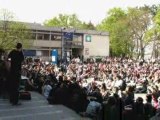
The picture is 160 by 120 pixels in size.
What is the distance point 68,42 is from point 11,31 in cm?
1327

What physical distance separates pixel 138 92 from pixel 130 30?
186 ft

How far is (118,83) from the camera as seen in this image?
25125mm

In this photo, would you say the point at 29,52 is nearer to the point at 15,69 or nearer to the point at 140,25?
the point at 140,25

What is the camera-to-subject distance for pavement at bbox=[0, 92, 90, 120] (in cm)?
1338

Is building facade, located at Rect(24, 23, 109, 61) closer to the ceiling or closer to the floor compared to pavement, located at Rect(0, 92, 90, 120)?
closer to the ceiling

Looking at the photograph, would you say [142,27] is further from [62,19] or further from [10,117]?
[10,117]

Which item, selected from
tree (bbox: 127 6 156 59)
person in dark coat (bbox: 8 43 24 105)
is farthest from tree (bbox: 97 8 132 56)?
person in dark coat (bbox: 8 43 24 105)

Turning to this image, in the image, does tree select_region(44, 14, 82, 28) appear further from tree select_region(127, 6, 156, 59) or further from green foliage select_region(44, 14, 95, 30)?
tree select_region(127, 6, 156, 59)

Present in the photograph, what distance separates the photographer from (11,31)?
63656mm

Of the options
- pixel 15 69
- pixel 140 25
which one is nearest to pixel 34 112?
pixel 15 69

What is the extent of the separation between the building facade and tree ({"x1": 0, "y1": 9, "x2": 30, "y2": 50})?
233 inches

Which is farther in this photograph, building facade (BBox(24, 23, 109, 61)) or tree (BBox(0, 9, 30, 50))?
building facade (BBox(24, 23, 109, 61))

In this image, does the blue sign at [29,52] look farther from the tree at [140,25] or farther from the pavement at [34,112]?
the pavement at [34,112]

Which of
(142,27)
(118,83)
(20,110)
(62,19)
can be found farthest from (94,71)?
(62,19)
